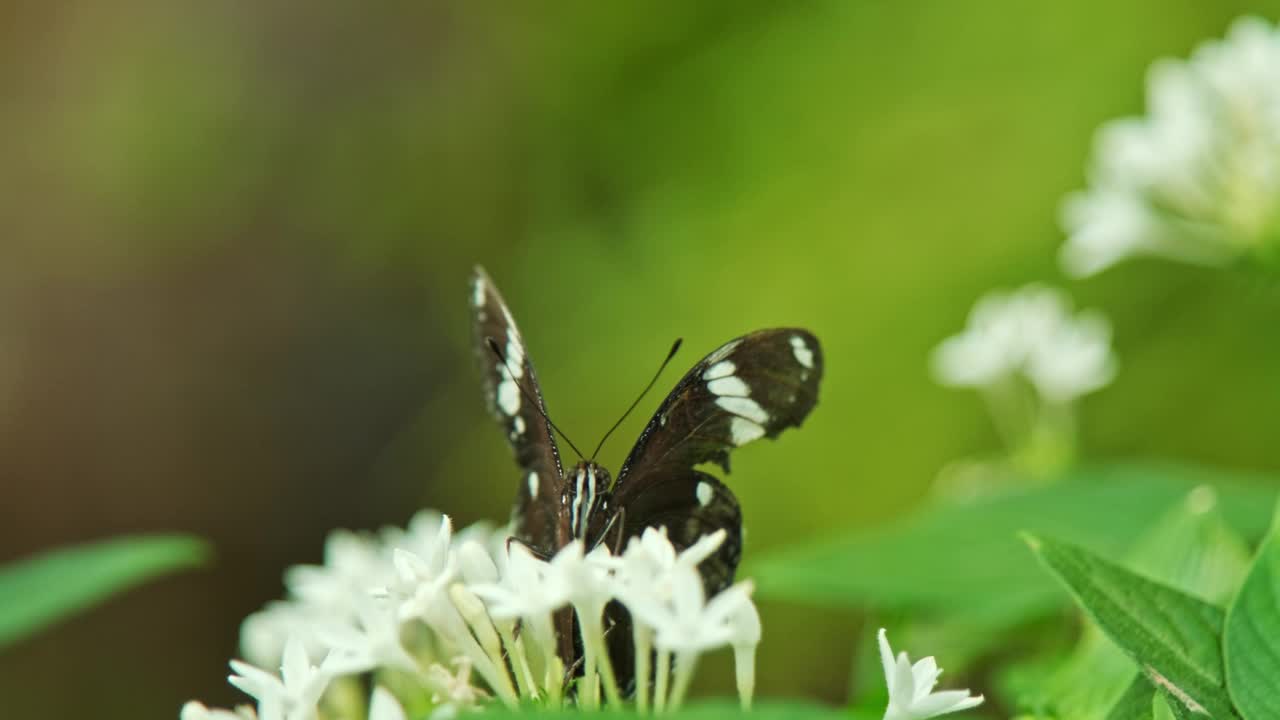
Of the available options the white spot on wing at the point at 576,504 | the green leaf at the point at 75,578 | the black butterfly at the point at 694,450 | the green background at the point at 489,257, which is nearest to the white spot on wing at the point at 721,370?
the black butterfly at the point at 694,450

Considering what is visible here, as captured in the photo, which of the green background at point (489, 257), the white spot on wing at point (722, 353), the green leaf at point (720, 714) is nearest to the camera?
the green leaf at point (720, 714)

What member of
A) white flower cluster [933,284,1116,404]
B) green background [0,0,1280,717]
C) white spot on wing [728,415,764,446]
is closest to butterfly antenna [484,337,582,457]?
white spot on wing [728,415,764,446]

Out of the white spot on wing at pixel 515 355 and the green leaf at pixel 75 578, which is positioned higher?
the white spot on wing at pixel 515 355

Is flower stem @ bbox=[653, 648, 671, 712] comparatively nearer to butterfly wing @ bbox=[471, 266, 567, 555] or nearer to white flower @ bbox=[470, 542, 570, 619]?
white flower @ bbox=[470, 542, 570, 619]

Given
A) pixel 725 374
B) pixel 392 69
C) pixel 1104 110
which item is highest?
pixel 392 69

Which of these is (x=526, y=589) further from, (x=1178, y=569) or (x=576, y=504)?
(x=1178, y=569)

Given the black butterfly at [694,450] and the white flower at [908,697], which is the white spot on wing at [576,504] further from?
the white flower at [908,697]

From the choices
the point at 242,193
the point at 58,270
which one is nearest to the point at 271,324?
the point at 242,193

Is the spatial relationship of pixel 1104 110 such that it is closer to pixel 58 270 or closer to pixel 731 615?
pixel 731 615
